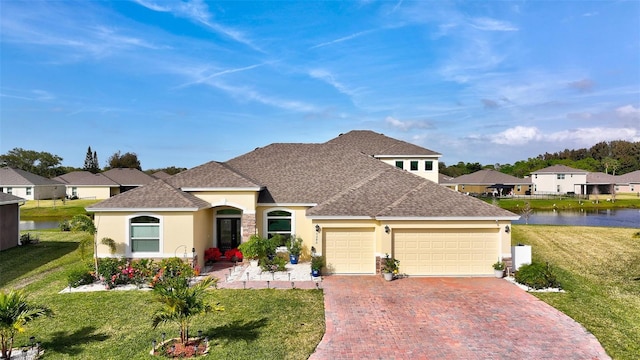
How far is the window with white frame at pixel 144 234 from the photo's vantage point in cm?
1540

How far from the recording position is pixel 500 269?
15070mm

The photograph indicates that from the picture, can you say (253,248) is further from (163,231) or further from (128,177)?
(128,177)

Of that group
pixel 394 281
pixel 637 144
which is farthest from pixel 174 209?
pixel 637 144

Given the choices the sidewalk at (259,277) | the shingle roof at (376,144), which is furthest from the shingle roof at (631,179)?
the sidewalk at (259,277)

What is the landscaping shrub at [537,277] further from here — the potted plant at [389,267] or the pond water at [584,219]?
the pond water at [584,219]

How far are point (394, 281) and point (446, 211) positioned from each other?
152 inches

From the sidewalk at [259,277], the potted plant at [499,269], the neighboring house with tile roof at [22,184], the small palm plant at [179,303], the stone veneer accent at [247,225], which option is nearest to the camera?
the small palm plant at [179,303]

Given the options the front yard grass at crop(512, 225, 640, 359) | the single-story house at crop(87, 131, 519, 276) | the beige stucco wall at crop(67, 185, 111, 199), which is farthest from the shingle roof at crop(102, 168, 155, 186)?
the front yard grass at crop(512, 225, 640, 359)

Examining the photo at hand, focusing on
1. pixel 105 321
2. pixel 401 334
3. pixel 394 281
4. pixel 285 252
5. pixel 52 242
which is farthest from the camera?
pixel 52 242

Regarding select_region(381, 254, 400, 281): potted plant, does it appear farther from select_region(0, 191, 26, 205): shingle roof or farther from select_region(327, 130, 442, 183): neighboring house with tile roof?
select_region(0, 191, 26, 205): shingle roof

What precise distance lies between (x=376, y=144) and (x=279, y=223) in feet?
40.1

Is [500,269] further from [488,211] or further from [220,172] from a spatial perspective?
[220,172]

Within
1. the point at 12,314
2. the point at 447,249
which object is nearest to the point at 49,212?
the point at 12,314

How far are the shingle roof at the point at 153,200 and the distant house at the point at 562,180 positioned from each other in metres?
72.4
